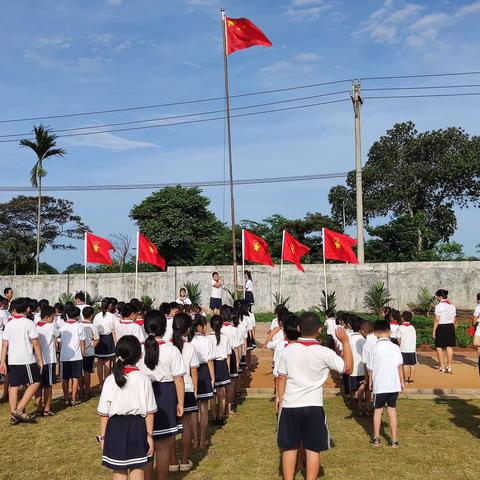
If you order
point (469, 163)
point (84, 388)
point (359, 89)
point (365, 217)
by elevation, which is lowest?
point (84, 388)

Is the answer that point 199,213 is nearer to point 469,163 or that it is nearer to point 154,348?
point 469,163

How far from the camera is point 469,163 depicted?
30.9 m

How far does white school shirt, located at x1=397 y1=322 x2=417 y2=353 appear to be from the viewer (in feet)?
30.4

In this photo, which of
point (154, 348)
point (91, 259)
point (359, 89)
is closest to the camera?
point (154, 348)

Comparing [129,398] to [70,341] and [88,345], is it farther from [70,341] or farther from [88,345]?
[88,345]

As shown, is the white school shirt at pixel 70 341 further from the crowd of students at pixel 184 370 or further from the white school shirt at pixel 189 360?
the white school shirt at pixel 189 360

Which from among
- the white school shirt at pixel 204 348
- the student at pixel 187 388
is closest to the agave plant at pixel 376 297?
the white school shirt at pixel 204 348

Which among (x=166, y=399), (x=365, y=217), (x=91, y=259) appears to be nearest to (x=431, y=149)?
(x=365, y=217)

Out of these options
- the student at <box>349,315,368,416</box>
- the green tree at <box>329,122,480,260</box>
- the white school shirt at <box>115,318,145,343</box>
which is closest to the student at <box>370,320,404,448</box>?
the student at <box>349,315,368,416</box>

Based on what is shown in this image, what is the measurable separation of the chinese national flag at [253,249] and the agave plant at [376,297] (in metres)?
6.93

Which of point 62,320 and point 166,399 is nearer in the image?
point 166,399

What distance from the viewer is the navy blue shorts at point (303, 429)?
4543mm

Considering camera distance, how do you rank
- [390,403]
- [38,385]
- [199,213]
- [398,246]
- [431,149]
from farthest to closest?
[199,213], [431,149], [398,246], [38,385], [390,403]

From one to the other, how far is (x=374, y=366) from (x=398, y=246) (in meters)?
24.4
